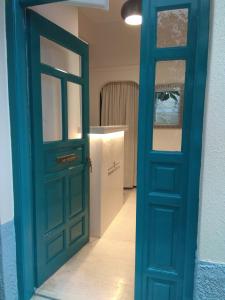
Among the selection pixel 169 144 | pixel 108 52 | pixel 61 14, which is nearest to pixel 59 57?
pixel 61 14

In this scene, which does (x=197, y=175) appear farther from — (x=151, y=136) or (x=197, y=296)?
(x=197, y=296)

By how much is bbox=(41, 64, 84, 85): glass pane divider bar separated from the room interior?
0.09m

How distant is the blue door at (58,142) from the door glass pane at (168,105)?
94cm

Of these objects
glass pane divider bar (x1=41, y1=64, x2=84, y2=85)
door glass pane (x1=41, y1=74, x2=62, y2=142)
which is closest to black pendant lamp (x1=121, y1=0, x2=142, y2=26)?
glass pane divider bar (x1=41, y1=64, x2=84, y2=85)

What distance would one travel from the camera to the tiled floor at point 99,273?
1.85 meters

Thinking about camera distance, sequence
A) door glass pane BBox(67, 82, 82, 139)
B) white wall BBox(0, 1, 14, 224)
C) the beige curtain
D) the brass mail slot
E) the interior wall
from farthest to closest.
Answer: the beige curtain
the interior wall
door glass pane BBox(67, 82, 82, 139)
the brass mail slot
white wall BBox(0, 1, 14, 224)

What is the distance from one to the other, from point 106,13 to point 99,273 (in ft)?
10.9

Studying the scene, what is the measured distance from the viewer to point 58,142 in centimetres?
203

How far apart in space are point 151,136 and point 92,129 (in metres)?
1.27

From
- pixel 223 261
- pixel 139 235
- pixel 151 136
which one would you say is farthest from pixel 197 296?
pixel 151 136

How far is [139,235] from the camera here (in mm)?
1465

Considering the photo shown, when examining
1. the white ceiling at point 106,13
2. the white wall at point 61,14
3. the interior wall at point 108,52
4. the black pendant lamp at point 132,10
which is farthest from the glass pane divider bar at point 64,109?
the interior wall at point 108,52

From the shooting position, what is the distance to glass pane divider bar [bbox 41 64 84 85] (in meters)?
1.84

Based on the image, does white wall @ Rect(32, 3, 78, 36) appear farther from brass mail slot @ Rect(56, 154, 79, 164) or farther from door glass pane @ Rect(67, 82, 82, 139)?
brass mail slot @ Rect(56, 154, 79, 164)
